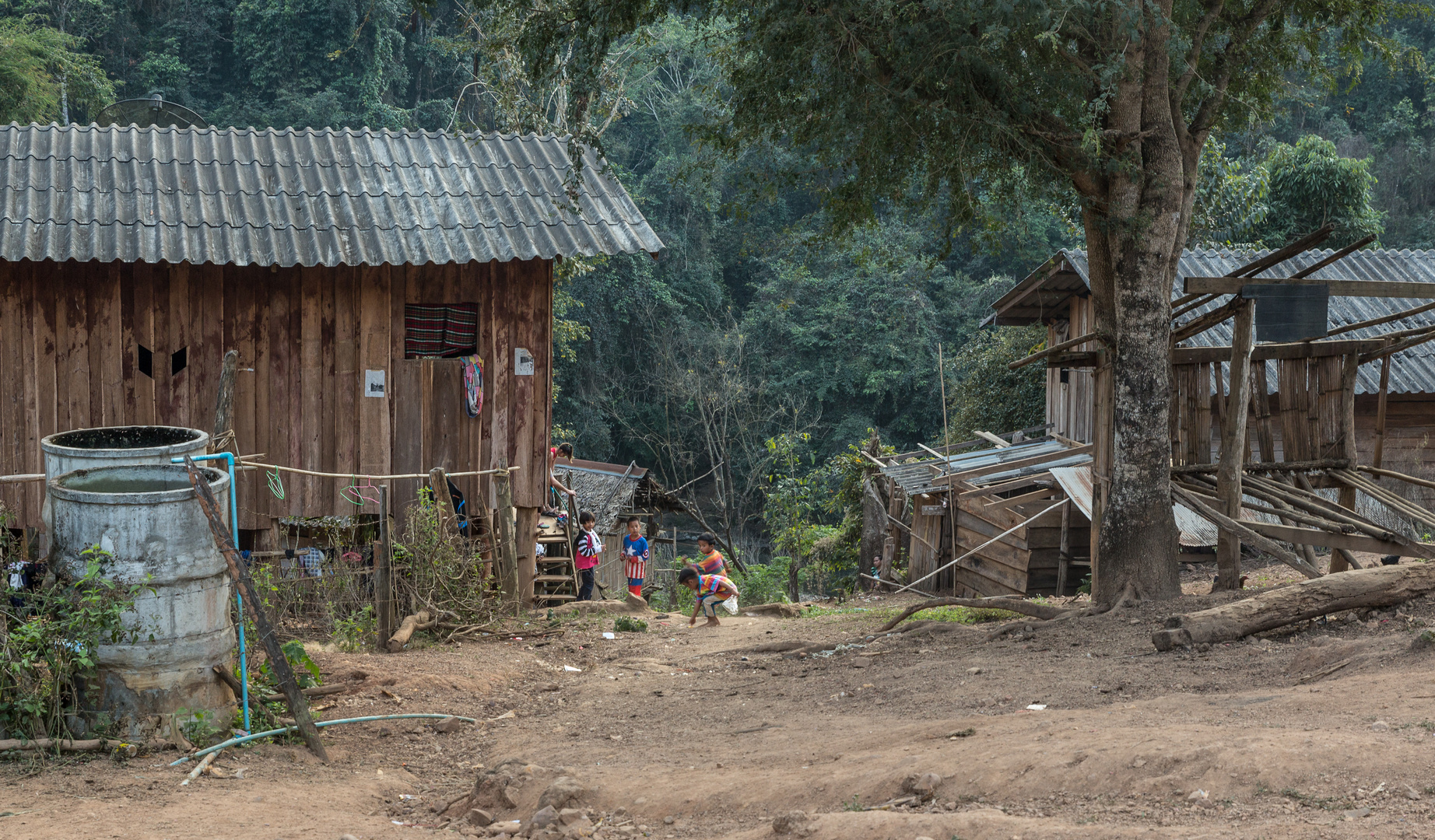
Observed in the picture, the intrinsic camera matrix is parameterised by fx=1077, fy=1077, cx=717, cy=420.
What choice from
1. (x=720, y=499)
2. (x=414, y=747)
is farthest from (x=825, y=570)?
(x=414, y=747)

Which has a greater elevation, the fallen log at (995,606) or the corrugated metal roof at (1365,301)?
the corrugated metal roof at (1365,301)

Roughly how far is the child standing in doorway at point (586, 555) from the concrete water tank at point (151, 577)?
632 centimetres

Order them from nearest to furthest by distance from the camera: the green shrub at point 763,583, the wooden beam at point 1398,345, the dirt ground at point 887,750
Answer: the dirt ground at point 887,750 < the wooden beam at point 1398,345 < the green shrub at point 763,583

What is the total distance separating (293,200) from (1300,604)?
8.76m

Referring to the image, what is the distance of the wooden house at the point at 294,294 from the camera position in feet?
31.1

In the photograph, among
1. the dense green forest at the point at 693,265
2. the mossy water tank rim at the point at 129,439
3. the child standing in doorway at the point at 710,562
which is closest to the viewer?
the mossy water tank rim at the point at 129,439

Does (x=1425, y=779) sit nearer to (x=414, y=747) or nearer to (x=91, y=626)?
(x=414, y=747)

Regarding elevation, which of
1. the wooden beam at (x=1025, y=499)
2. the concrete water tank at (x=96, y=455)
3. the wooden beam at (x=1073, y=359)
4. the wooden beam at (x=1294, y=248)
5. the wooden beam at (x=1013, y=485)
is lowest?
the wooden beam at (x=1025, y=499)

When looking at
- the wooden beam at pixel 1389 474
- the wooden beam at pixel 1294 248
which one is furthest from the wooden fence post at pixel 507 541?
the wooden beam at pixel 1389 474

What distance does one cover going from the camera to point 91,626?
16.8 feet

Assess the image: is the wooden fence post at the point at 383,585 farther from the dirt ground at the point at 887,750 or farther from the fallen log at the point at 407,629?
the dirt ground at the point at 887,750

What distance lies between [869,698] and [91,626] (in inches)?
162

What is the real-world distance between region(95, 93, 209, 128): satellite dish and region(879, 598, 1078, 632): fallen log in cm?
891

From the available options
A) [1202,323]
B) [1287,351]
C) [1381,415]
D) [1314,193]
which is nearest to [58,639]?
[1202,323]
